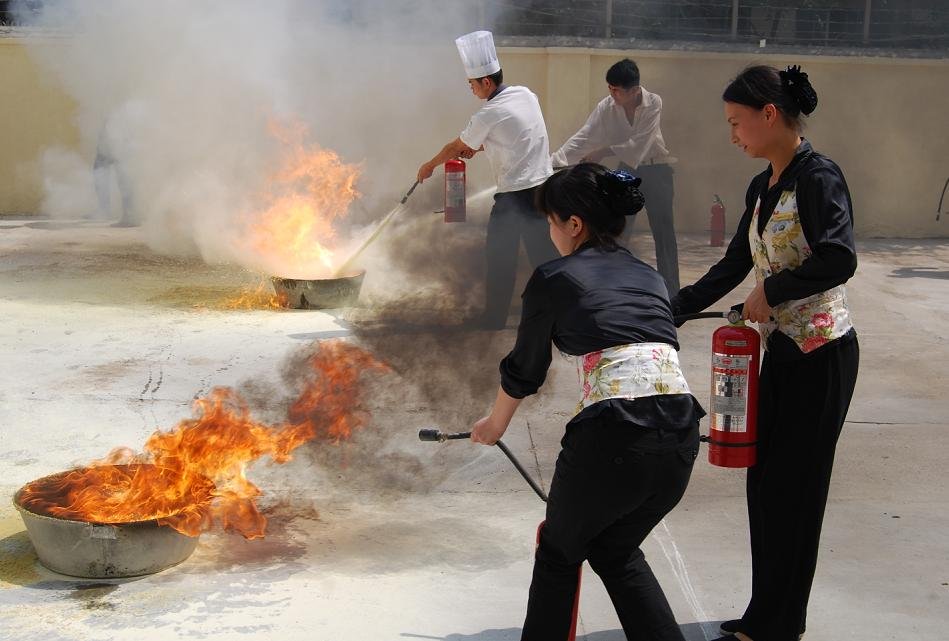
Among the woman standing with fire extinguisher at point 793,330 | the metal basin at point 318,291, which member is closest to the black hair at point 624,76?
the metal basin at point 318,291

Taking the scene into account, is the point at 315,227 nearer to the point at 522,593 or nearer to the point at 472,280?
the point at 472,280

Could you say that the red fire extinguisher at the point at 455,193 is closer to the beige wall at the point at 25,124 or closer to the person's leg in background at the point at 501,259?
the person's leg in background at the point at 501,259

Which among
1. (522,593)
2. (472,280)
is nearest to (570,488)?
(522,593)

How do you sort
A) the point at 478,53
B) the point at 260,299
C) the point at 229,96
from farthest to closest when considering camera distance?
the point at 229,96
the point at 260,299
the point at 478,53

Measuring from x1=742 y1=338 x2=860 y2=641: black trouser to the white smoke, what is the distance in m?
6.81

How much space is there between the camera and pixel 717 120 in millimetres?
12070

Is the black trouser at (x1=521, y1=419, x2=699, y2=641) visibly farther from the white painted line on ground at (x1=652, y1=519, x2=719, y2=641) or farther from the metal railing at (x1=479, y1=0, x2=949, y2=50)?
the metal railing at (x1=479, y1=0, x2=949, y2=50)

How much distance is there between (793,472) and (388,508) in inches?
74.1

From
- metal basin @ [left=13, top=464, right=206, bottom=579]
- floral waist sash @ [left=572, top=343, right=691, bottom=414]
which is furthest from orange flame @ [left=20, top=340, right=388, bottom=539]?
floral waist sash @ [left=572, top=343, right=691, bottom=414]

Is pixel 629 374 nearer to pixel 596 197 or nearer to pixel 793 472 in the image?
pixel 596 197

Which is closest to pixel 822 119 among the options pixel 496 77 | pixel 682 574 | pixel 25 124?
pixel 496 77

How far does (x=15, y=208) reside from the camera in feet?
41.9

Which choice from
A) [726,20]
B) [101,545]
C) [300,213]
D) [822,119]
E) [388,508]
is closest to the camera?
[101,545]

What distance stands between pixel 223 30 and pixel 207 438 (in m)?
6.52
